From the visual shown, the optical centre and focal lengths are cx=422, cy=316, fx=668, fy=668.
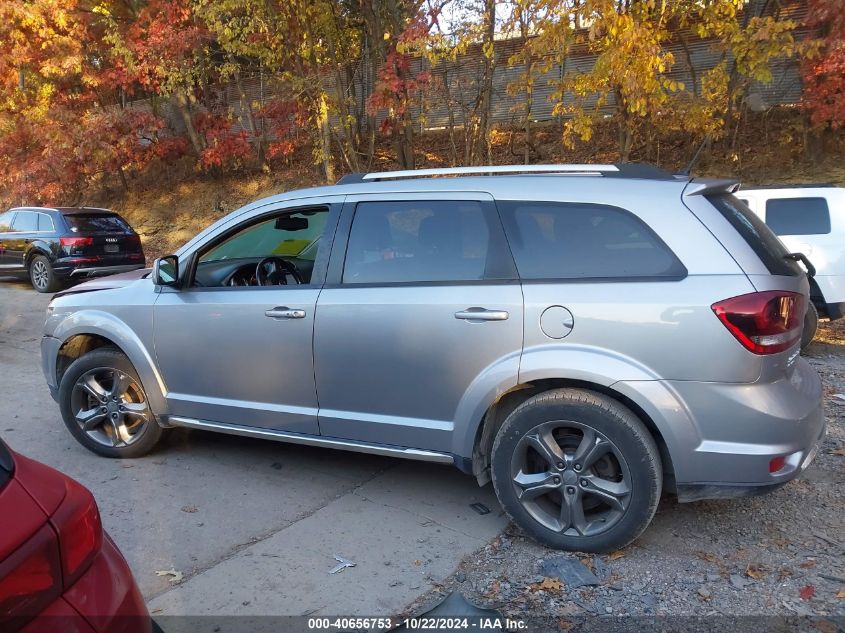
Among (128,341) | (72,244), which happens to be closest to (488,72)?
(72,244)

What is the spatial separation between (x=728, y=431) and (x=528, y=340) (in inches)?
39.6

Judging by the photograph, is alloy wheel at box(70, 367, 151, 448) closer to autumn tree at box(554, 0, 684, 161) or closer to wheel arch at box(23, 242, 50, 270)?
autumn tree at box(554, 0, 684, 161)

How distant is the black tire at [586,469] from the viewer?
125 inches

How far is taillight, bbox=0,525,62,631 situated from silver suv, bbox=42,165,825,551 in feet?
7.12

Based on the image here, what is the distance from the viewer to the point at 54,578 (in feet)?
5.52

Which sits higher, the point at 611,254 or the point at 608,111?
the point at 608,111

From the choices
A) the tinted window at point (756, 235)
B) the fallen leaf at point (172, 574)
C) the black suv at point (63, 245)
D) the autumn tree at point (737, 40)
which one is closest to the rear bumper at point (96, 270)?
the black suv at point (63, 245)

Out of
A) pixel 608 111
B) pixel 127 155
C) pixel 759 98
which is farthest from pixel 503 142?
pixel 127 155

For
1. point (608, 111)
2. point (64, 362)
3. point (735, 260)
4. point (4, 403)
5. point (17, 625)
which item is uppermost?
point (608, 111)

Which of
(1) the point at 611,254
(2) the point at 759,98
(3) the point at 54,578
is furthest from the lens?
→ (2) the point at 759,98

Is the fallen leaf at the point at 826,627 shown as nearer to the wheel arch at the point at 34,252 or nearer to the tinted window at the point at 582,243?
the tinted window at the point at 582,243

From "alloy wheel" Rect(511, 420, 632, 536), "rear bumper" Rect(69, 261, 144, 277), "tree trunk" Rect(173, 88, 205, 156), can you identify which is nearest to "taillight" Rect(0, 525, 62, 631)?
"alloy wheel" Rect(511, 420, 632, 536)

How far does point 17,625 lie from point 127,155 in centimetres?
1736

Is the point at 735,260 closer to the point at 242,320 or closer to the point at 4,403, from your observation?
the point at 242,320
